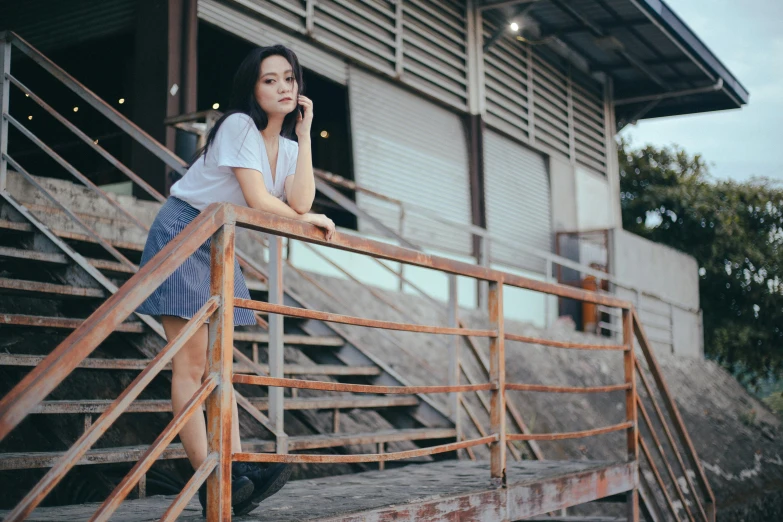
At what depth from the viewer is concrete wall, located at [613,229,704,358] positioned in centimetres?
1191

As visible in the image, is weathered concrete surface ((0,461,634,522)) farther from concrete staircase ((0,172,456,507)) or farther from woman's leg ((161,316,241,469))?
concrete staircase ((0,172,456,507))

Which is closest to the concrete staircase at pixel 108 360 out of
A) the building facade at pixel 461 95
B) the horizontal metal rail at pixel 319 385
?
the horizontal metal rail at pixel 319 385

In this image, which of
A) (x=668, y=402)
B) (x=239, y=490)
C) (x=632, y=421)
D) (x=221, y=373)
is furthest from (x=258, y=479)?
(x=668, y=402)

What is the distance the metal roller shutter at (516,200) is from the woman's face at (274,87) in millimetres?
7899

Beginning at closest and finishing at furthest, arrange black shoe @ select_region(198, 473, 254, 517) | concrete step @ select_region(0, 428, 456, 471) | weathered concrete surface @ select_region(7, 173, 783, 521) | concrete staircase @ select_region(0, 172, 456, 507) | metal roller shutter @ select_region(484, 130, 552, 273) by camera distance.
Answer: black shoe @ select_region(198, 473, 254, 517), concrete step @ select_region(0, 428, 456, 471), concrete staircase @ select_region(0, 172, 456, 507), weathered concrete surface @ select_region(7, 173, 783, 521), metal roller shutter @ select_region(484, 130, 552, 273)

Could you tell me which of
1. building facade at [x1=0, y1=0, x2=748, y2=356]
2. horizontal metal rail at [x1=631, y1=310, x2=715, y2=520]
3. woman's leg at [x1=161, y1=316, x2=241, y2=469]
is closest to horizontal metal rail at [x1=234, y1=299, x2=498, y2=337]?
woman's leg at [x1=161, y1=316, x2=241, y2=469]

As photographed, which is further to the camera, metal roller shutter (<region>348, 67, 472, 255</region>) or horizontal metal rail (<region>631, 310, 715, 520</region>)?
metal roller shutter (<region>348, 67, 472, 255</region>)

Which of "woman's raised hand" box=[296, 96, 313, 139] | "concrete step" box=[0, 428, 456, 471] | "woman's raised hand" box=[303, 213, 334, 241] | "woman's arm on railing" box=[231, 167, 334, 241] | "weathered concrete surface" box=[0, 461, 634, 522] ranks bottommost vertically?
"weathered concrete surface" box=[0, 461, 634, 522]

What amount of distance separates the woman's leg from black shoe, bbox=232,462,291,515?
7 cm

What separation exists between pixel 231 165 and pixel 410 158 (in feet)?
22.7

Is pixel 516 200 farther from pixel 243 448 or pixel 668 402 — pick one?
pixel 243 448

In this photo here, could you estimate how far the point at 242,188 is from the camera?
2.75 m

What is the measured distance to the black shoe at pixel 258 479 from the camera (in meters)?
2.71

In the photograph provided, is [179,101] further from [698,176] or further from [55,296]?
[698,176]
